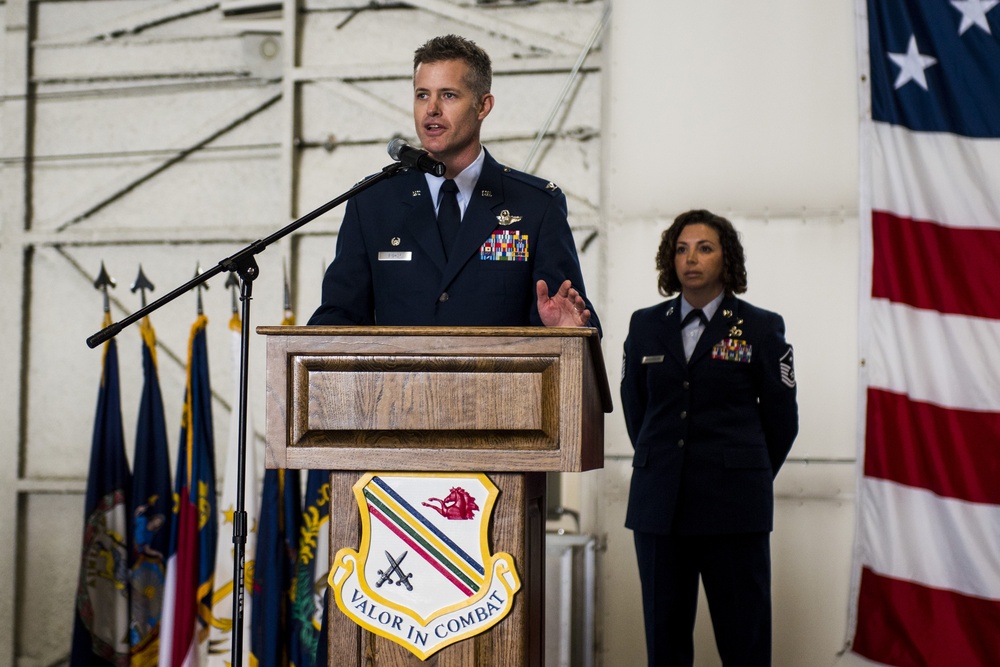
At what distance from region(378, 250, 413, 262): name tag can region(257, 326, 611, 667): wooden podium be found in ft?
1.53

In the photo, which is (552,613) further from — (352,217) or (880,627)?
(352,217)

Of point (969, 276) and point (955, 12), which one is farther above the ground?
point (955, 12)

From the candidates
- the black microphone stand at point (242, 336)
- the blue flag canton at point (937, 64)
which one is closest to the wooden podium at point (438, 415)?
the black microphone stand at point (242, 336)

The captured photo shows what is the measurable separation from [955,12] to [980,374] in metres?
1.26

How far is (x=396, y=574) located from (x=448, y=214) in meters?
0.73

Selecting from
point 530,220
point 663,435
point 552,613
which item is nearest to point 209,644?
point 552,613

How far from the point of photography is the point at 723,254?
3.11 meters

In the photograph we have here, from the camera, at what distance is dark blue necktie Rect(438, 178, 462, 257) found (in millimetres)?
1934

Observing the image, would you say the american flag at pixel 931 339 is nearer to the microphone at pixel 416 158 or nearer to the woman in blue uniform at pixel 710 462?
the woman in blue uniform at pixel 710 462

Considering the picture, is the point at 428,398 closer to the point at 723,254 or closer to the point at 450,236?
the point at 450,236

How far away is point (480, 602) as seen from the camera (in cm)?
144

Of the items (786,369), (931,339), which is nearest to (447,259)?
(786,369)

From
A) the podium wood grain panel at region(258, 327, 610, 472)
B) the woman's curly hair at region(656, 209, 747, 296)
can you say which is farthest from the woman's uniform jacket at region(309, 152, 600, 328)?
the woman's curly hair at region(656, 209, 747, 296)

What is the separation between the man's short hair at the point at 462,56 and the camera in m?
1.89
